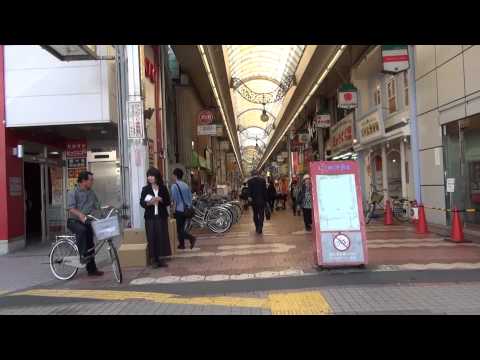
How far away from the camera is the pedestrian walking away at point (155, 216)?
8.70 meters

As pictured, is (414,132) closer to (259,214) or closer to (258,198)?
(258,198)

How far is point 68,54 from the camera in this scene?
11336 millimetres

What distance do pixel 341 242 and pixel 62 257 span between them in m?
4.54

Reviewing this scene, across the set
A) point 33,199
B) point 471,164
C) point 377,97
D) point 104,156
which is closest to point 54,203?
point 33,199

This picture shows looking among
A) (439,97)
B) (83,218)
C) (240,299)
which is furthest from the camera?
(439,97)

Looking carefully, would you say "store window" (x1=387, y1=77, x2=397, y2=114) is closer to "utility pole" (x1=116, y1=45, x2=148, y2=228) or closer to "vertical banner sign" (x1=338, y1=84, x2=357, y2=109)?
"vertical banner sign" (x1=338, y1=84, x2=357, y2=109)

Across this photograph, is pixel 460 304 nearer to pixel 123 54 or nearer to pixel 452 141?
pixel 123 54

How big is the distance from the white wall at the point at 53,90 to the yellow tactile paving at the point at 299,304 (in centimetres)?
786

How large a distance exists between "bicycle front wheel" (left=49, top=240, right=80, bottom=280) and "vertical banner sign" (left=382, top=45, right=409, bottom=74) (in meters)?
9.84

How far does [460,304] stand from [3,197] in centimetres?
1046

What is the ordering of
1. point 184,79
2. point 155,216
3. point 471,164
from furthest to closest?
1. point 184,79
2. point 471,164
3. point 155,216

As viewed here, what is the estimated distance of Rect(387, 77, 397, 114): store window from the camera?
58.1ft

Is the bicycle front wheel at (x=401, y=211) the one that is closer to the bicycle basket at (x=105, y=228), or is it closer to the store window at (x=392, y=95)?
the store window at (x=392, y=95)

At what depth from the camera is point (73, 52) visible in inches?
445
